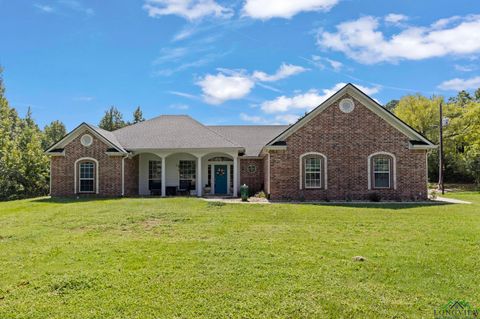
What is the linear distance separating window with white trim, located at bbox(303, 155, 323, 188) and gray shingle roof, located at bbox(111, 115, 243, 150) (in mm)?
4639

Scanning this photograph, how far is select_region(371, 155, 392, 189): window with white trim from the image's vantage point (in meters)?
18.8

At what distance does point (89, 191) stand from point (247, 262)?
667 inches

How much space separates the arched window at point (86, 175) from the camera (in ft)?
69.8

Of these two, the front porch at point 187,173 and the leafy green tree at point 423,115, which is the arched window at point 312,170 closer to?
the front porch at point 187,173

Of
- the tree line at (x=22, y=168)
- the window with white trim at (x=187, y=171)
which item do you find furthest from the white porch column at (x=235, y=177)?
the tree line at (x=22, y=168)

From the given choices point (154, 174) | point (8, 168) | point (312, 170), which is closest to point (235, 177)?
point (312, 170)

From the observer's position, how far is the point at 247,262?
6.85m

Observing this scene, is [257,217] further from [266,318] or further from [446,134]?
[446,134]

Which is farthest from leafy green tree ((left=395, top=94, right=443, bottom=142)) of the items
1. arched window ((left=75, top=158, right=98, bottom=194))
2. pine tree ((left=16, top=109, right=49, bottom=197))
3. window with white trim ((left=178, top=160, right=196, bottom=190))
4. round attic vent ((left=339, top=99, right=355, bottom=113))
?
pine tree ((left=16, top=109, right=49, bottom=197))

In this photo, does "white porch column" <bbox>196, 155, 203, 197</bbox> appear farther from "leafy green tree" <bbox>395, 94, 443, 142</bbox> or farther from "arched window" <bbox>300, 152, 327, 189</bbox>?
"leafy green tree" <bbox>395, 94, 443, 142</bbox>

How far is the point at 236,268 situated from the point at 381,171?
47.4ft

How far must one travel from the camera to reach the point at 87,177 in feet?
70.0

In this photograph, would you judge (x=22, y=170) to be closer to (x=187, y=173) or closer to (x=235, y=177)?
(x=187, y=173)

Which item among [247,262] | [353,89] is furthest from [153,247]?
[353,89]
